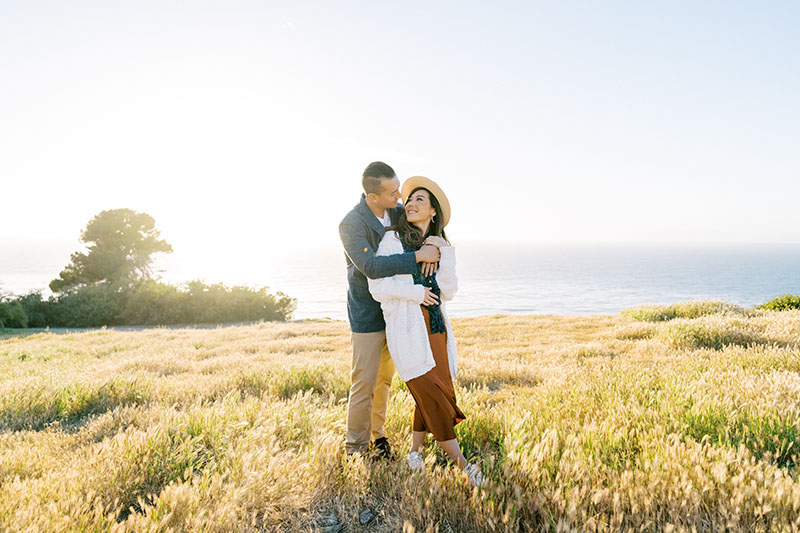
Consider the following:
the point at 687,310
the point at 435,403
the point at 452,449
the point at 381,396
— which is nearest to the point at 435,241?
the point at 435,403

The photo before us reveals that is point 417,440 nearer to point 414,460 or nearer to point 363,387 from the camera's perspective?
point 414,460

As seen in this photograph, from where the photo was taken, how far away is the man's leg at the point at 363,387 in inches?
134

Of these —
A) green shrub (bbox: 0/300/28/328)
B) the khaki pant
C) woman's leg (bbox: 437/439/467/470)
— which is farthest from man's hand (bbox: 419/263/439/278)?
green shrub (bbox: 0/300/28/328)

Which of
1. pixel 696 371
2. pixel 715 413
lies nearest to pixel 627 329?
pixel 696 371

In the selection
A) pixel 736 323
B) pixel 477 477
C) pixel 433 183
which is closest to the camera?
pixel 477 477

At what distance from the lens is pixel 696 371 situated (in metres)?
4.95

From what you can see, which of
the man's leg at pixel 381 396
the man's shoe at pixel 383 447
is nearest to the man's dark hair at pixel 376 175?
the man's leg at pixel 381 396

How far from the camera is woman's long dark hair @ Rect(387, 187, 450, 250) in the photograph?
10.9 feet

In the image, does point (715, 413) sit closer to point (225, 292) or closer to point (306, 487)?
point (306, 487)

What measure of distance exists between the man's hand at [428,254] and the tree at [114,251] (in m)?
37.4

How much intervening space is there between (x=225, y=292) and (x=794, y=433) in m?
30.0

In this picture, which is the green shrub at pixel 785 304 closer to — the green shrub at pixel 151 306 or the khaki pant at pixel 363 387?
the khaki pant at pixel 363 387

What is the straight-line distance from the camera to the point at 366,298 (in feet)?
11.1

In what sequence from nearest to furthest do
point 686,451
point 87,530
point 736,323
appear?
point 87,530 → point 686,451 → point 736,323
